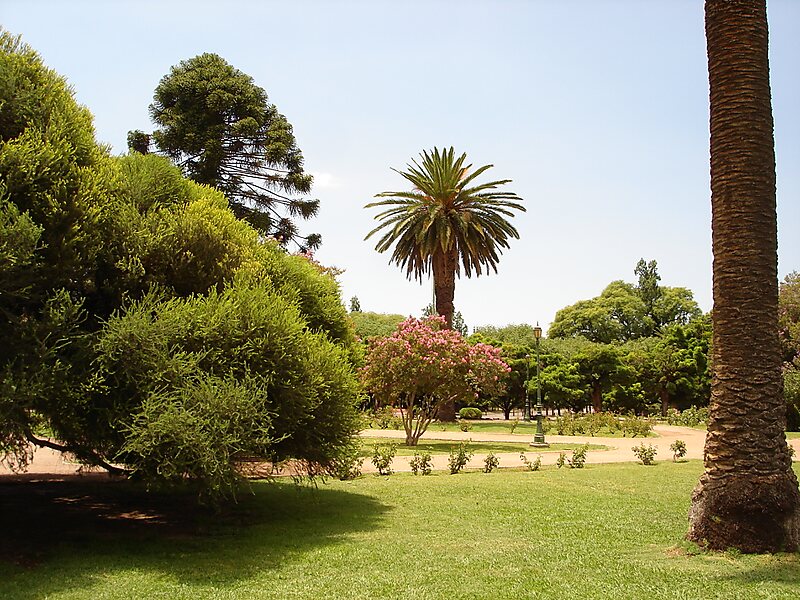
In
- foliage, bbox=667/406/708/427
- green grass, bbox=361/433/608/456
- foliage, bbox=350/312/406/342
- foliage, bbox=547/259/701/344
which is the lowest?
green grass, bbox=361/433/608/456

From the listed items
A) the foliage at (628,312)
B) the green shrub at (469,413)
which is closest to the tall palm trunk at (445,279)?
the green shrub at (469,413)

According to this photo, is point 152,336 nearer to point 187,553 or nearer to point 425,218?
point 187,553

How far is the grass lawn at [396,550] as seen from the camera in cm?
762

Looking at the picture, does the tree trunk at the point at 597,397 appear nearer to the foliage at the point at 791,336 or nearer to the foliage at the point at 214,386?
the foliage at the point at 791,336

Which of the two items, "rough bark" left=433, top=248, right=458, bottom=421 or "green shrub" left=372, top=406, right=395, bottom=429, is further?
"green shrub" left=372, top=406, right=395, bottom=429

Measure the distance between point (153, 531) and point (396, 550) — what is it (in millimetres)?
3983

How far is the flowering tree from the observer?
24.8 m

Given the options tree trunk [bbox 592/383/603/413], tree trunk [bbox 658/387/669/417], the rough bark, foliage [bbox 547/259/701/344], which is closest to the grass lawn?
the rough bark

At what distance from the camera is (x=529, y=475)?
16.9 meters

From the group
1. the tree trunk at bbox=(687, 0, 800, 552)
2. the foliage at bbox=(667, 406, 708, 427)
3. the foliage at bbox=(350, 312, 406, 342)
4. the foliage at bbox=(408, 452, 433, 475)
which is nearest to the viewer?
the tree trunk at bbox=(687, 0, 800, 552)

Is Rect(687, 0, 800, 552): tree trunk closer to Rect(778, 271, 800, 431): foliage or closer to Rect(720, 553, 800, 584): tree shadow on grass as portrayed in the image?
Rect(720, 553, 800, 584): tree shadow on grass

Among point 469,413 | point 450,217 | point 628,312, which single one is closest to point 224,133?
point 450,217

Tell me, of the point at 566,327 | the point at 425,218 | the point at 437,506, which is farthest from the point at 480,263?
the point at 566,327

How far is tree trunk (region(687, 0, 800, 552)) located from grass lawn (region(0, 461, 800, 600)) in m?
0.48
